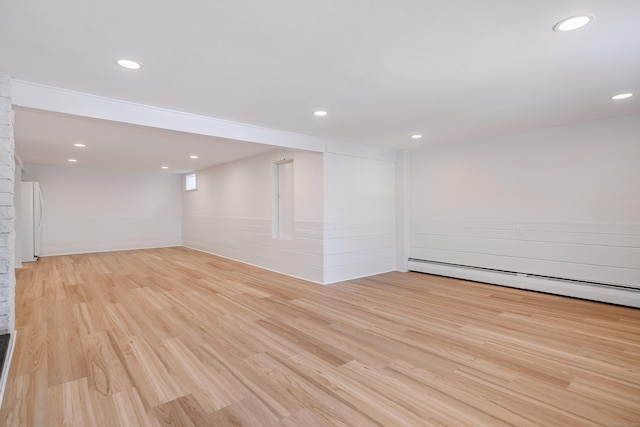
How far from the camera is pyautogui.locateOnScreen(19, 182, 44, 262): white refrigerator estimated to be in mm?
6905

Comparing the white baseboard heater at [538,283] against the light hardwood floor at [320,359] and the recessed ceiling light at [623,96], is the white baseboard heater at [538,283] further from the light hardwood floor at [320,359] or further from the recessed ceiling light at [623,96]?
the recessed ceiling light at [623,96]

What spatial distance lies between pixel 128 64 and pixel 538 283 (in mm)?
5548

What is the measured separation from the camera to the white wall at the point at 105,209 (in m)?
8.10

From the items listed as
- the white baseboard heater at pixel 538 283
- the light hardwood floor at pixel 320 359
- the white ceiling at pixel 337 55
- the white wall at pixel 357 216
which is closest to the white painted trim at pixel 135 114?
the white ceiling at pixel 337 55

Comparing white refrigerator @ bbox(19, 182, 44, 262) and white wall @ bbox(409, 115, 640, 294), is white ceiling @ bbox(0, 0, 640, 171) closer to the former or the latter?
white wall @ bbox(409, 115, 640, 294)

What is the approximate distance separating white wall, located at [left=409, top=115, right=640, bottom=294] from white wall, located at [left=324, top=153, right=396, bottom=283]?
0.61 meters

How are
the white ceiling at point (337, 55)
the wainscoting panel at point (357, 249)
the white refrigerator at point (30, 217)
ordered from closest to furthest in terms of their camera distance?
the white ceiling at point (337, 55), the wainscoting panel at point (357, 249), the white refrigerator at point (30, 217)

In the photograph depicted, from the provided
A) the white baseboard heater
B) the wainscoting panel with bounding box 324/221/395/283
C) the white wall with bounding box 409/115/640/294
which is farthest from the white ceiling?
the white baseboard heater

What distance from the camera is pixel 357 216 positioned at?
5562 mm

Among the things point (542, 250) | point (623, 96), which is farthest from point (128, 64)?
point (542, 250)

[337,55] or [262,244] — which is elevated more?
[337,55]

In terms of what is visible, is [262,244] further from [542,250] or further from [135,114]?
[542,250]

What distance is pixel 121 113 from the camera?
3158 mm

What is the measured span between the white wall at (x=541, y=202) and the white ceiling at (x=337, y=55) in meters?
0.62
